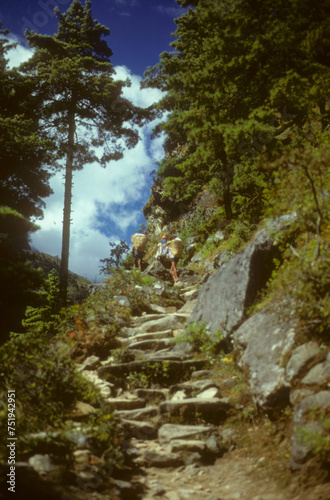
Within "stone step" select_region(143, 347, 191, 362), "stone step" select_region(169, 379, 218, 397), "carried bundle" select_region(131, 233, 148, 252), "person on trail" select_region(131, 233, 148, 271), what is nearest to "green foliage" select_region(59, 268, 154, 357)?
"stone step" select_region(143, 347, 191, 362)

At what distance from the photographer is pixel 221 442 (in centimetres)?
539

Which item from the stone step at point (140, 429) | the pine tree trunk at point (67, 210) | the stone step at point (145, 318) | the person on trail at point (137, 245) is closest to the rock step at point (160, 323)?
the stone step at point (145, 318)

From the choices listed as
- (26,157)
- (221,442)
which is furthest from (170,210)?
(221,442)

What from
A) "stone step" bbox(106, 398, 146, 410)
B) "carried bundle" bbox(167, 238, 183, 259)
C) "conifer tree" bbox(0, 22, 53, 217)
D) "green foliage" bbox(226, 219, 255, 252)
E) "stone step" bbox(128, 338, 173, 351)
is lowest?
"stone step" bbox(106, 398, 146, 410)

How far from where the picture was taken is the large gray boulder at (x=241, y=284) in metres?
7.65

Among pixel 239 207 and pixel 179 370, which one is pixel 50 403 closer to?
pixel 179 370

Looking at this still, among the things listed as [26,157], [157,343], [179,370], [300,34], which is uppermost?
[300,34]

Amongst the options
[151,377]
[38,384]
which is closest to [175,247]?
[151,377]

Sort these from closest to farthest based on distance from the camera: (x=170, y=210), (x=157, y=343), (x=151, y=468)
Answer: (x=151, y=468) → (x=157, y=343) → (x=170, y=210)

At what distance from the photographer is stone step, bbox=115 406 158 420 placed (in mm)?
6215

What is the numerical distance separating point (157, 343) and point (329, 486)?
6.04 meters

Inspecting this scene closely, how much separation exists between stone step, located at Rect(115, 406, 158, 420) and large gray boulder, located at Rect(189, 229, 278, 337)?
104 inches

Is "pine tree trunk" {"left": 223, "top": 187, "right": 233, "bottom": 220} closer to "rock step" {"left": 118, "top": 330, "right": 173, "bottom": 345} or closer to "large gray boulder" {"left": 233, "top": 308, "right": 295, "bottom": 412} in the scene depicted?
"rock step" {"left": 118, "top": 330, "right": 173, "bottom": 345}

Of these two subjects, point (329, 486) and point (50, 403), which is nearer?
point (329, 486)
